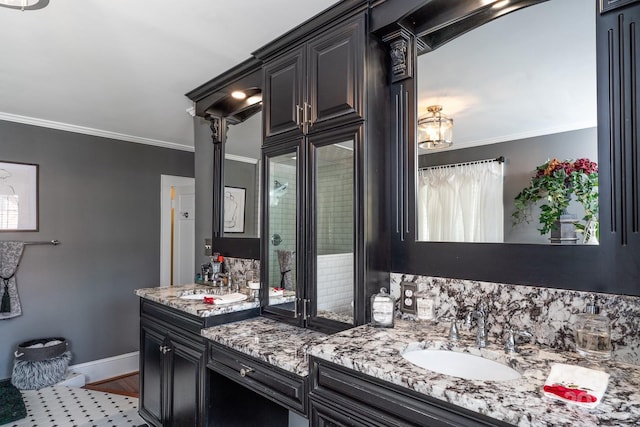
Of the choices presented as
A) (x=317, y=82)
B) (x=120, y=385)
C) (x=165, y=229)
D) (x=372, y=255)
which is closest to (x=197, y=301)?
(x=372, y=255)

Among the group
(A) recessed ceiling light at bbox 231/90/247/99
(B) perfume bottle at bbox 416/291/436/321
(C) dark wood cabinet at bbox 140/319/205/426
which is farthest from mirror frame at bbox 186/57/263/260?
(B) perfume bottle at bbox 416/291/436/321

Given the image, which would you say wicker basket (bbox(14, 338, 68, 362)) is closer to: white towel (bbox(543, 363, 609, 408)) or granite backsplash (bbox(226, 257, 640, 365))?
granite backsplash (bbox(226, 257, 640, 365))

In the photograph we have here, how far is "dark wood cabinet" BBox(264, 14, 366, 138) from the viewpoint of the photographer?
65.5 inches

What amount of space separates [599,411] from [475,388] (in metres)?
0.26

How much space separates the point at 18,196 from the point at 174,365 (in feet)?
8.39

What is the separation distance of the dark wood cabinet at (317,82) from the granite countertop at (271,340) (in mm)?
1012

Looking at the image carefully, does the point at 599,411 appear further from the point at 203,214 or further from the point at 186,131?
the point at 186,131

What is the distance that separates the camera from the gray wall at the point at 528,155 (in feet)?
4.09

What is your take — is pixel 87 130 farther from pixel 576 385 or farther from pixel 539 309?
pixel 576 385

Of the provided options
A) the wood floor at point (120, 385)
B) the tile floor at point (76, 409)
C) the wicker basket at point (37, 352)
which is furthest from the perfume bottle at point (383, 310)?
the wicker basket at point (37, 352)

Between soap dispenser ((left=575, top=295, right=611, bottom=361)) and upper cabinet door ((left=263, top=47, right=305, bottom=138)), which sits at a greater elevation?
upper cabinet door ((left=263, top=47, right=305, bottom=138))

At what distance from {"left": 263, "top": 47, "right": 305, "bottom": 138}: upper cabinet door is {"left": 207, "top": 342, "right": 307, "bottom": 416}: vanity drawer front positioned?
1.15 m

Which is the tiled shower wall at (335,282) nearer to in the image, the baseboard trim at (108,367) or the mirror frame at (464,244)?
the mirror frame at (464,244)

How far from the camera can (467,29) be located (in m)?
1.56
